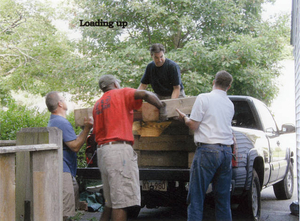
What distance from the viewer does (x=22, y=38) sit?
2020 centimetres

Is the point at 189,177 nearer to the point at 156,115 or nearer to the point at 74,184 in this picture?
the point at 156,115

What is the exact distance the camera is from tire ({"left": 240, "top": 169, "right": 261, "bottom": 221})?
19.2ft

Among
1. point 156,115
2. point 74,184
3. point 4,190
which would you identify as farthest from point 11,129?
point 4,190

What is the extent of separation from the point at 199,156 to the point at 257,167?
6.45ft

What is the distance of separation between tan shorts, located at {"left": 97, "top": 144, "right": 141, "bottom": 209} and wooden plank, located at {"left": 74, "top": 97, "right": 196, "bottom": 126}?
1.93 ft

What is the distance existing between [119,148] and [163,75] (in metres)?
2.16

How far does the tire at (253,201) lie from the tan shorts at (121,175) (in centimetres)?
218

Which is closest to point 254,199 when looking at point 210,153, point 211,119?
point 210,153

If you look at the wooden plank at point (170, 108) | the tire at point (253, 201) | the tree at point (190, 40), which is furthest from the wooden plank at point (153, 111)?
the tree at point (190, 40)

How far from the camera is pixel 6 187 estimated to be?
10.4 feet

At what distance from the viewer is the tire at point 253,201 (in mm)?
5853

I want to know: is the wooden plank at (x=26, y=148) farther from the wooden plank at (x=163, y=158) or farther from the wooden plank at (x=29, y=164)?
the wooden plank at (x=163, y=158)

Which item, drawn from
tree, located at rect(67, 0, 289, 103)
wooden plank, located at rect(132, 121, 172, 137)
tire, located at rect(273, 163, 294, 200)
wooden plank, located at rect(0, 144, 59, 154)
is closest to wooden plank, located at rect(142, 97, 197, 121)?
wooden plank, located at rect(132, 121, 172, 137)

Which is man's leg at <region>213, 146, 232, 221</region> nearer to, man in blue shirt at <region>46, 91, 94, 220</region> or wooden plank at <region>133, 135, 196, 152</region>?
wooden plank at <region>133, 135, 196, 152</region>
